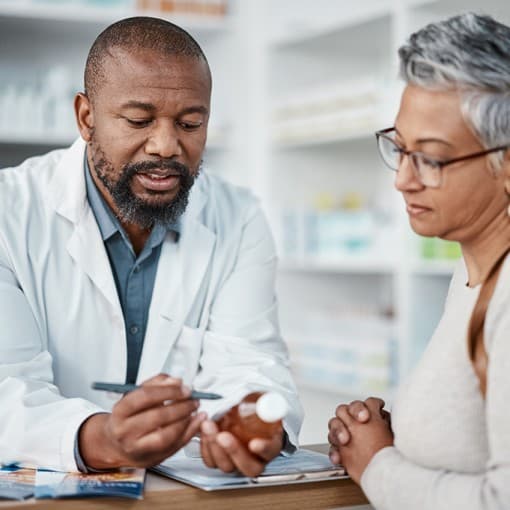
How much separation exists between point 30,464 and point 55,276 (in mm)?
482

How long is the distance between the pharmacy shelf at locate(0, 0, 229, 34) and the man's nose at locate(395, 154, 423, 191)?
2.92m

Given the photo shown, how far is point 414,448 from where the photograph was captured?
112 cm

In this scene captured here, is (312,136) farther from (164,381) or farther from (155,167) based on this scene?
(164,381)

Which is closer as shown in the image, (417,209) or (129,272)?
(417,209)

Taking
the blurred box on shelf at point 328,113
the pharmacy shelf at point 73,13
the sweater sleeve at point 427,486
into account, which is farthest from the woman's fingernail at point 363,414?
the pharmacy shelf at point 73,13

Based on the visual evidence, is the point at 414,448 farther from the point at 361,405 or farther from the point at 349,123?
the point at 349,123

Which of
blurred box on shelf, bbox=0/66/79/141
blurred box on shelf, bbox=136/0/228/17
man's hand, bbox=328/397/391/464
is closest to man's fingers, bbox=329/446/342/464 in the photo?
man's hand, bbox=328/397/391/464

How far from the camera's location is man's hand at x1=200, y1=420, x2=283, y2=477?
1.18m

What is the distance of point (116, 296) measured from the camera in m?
1.75

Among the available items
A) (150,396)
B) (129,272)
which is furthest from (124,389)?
(129,272)

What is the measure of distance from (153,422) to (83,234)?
0.68 m

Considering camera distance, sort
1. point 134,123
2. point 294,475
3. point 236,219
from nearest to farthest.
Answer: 1. point 294,475
2. point 134,123
3. point 236,219

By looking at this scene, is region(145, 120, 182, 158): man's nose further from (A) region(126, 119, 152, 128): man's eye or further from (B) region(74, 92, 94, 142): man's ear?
(B) region(74, 92, 94, 142): man's ear

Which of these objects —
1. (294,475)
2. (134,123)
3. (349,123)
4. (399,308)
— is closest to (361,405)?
(294,475)
